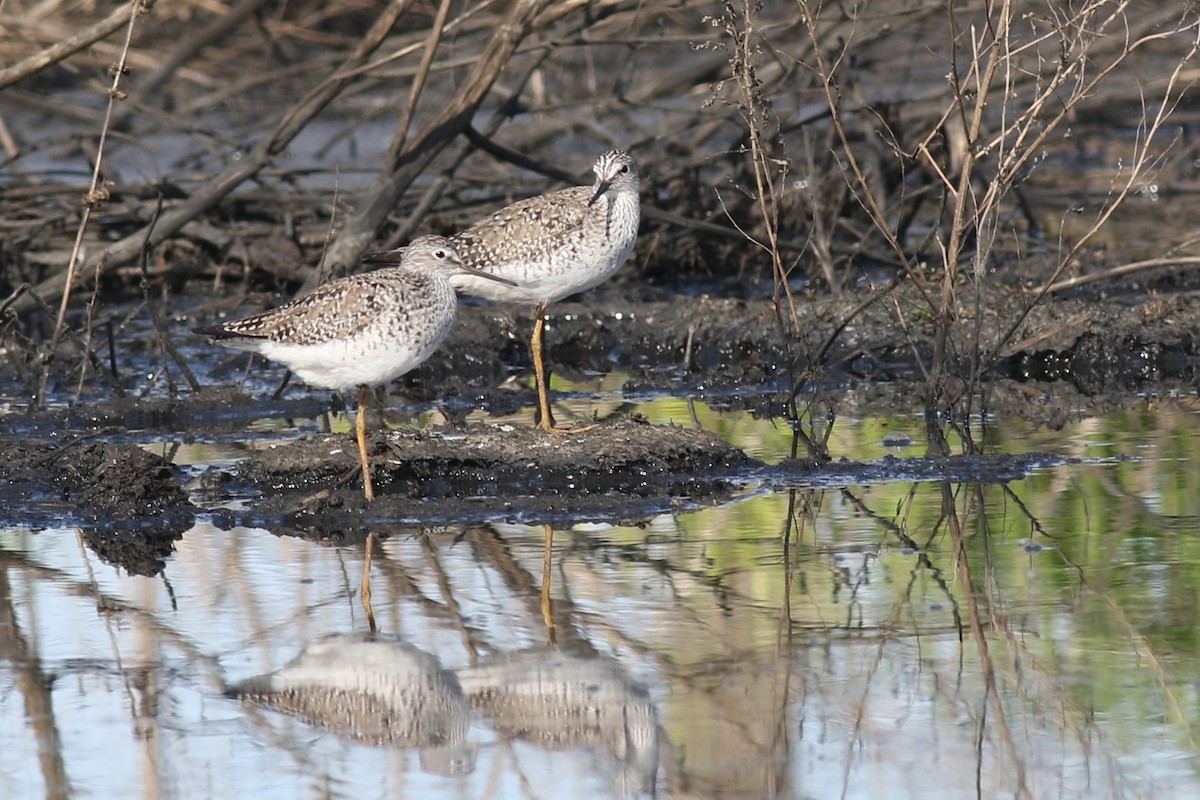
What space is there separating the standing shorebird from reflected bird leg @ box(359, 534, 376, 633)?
0.43 m

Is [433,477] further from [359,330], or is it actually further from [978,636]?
[978,636]

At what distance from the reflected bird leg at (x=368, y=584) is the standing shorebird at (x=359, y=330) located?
0.43 meters

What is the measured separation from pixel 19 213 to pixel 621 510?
5576mm

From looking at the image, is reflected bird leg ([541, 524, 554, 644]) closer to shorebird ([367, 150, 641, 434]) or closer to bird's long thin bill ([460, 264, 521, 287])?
bird's long thin bill ([460, 264, 521, 287])

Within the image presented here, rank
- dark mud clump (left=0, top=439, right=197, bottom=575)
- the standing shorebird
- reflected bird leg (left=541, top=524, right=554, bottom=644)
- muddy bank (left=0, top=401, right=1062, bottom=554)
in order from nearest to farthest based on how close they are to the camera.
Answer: reflected bird leg (left=541, top=524, right=554, bottom=644)
dark mud clump (left=0, top=439, right=197, bottom=575)
muddy bank (left=0, top=401, right=1062, bottom=554)
the standing shorebird

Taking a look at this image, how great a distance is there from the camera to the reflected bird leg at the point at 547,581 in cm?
490

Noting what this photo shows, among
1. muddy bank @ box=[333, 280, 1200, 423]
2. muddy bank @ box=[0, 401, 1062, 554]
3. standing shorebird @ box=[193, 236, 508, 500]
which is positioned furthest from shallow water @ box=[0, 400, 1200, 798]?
muddy bank @ box=[333, 280, 1200, 423]

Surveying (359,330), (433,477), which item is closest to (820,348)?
(433,477)

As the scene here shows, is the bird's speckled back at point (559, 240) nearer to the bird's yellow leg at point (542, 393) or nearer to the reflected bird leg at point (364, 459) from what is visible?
the bird's yellow leg at point (542, 393)

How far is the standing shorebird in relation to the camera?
6.30 metres

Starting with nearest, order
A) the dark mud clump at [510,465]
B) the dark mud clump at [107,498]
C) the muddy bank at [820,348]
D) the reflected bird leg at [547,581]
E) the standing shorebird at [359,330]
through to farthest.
Answer: the reflected bird leg at [547,581] < the dark mud clump at [107,498] < the standing shorebird at [359,330] < the dark mud clump at [510,465] < the muddy bank at [820,348]

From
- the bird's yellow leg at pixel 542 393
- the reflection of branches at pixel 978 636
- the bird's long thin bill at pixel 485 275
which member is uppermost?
the bird's long thin bill at pixel 485 275

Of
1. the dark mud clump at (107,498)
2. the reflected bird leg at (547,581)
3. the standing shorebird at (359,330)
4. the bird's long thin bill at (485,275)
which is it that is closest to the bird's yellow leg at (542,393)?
the bird's long thin bill at (485,275)

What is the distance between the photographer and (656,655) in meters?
4.53
